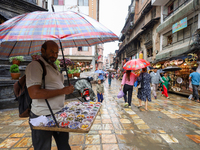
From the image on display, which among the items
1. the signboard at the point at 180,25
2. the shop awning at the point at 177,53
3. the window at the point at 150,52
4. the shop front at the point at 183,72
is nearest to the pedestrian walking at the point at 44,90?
the shop front at the point at 183,72

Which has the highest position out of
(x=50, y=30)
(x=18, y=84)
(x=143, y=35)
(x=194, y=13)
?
(x=143, y=35)

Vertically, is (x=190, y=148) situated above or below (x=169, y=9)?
below

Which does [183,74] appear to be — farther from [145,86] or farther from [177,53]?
[145,86]

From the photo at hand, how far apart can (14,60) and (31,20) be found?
252 inches

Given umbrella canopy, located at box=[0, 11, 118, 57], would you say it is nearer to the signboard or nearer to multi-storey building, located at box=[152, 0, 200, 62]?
multi-storey building, located at box=[152, 0, 200, 62]

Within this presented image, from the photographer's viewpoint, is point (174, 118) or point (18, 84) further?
point (174, 118)

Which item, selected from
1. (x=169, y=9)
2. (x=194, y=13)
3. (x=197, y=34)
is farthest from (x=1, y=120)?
(x=169, y=9)

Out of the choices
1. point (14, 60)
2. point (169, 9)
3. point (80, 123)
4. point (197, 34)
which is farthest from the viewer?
point (169, 9)

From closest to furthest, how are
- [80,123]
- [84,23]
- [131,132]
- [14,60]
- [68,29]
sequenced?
[80,123]
[68,29]
[84,23]
[131,132]
[14,60]

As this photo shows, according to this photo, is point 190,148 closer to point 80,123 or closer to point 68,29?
point 80,123

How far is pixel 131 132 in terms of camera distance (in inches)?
135

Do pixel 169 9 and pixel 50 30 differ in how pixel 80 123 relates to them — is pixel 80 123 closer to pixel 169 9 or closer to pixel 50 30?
pixel 50 30

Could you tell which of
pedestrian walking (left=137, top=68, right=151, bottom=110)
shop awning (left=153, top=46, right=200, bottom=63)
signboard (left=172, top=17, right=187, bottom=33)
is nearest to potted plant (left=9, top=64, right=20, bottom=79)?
pedestrian walking (left=137, top=68, right=151, bottom=110)

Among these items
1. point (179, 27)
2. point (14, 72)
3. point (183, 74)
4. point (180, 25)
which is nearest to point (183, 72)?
point (183, 74)
